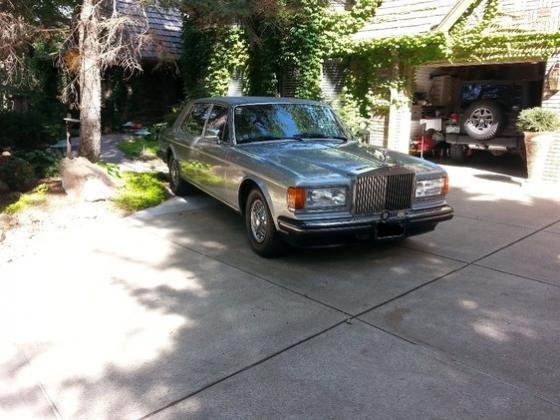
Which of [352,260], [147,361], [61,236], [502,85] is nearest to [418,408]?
[147,361]

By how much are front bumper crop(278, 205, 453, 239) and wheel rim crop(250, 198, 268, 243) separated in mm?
500

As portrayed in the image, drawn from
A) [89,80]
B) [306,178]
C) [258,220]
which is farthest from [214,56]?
[306,178]

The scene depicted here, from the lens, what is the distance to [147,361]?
11.4ft

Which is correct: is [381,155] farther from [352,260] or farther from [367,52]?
[367,52]

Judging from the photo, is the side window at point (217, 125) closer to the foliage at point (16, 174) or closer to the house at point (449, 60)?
the foliage at point (16, 174)

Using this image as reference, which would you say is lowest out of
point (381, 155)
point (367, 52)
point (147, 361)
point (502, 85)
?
point (147, 361)

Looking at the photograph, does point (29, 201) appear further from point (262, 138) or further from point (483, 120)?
point (483, 120)

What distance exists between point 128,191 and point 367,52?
22.7 ft

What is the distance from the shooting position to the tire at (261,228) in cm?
522

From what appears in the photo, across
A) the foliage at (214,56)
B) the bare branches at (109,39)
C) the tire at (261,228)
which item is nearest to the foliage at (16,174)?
the bare branches at (109,39)

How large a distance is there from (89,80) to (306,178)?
5329 mm

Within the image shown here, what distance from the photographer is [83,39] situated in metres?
8.27

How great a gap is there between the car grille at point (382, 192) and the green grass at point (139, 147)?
26.8 feet

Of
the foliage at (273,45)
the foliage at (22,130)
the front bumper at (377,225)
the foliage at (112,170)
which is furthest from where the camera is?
the foliage at (273,45)
